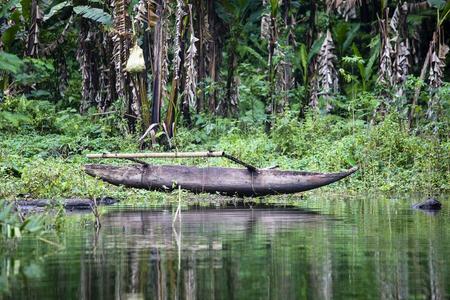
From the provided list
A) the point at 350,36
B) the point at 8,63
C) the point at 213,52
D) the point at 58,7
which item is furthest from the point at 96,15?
the point at 8,63

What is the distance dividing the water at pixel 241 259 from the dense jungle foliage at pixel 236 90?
5.28m

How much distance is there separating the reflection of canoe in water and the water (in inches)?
115

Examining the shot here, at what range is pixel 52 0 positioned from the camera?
2444cm

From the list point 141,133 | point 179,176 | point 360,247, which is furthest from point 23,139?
point 360,247

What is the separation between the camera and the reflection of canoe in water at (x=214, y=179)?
15586 millimetres

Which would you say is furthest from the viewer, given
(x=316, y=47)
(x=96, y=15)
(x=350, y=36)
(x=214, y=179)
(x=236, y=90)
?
(x=350, y=36)

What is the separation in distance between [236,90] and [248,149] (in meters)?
5.67

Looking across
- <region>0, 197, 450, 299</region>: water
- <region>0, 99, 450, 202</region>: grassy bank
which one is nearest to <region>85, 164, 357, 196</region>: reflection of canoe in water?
<region>0, 99, 450, 202</region>: grassy bank

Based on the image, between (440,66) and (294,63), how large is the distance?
4.40 metres

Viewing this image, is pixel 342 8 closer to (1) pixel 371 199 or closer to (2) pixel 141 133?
(2) pixel 141 133

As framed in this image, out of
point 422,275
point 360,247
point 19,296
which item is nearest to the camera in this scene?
point 19,296

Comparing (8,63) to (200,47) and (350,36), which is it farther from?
(350,36)

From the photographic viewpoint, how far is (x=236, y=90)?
79.9ft

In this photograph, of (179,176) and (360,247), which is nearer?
(360,247)
